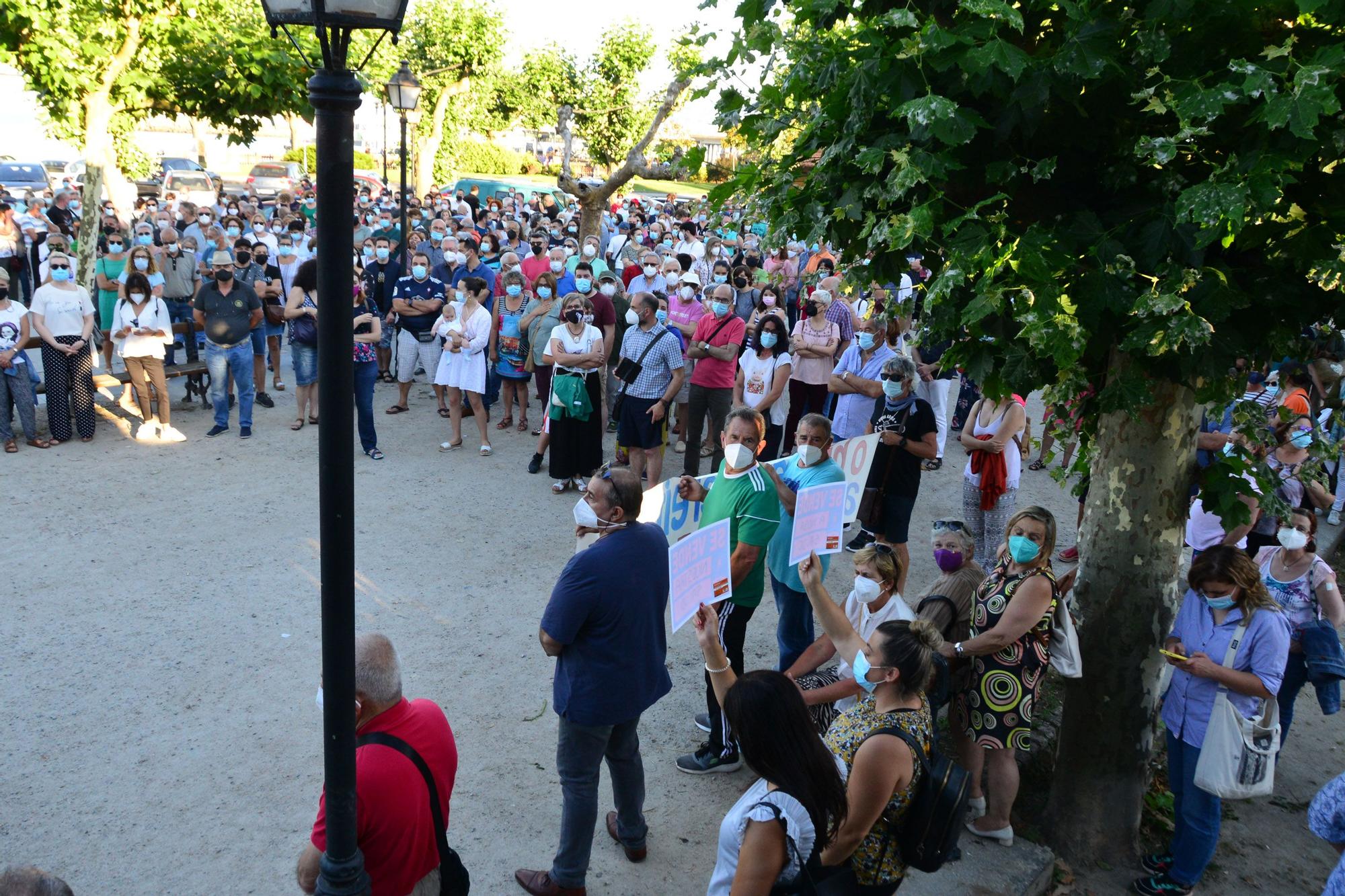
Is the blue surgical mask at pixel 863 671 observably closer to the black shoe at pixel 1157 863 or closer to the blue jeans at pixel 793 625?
the blue jeans at pixel 793 625

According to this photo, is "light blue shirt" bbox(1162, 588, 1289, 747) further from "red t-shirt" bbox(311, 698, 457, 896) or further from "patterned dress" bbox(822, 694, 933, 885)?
"red t-shirt" bbox(311, 698, 457, 896)

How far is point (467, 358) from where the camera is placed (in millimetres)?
10836

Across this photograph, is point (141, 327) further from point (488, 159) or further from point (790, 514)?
point (488, 159)

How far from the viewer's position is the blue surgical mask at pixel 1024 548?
4754mm

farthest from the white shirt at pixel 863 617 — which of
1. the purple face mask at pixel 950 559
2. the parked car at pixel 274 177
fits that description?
the parked car at pixel 274 177

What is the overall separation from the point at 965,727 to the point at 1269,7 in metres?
3.24

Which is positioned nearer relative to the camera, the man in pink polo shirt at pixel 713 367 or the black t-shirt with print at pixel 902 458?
the black t-shirt with print at pixel 902 458

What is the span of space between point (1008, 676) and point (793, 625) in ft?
4.33

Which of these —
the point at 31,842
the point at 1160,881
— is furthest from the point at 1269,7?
the point at 31,842

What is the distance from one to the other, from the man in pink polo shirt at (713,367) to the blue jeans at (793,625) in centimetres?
392

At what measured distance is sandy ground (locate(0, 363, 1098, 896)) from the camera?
4797 mm

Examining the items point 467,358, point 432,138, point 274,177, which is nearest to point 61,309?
point 467,358

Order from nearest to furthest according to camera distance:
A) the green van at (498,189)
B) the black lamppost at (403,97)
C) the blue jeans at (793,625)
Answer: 1. the blue jeans at (793,625)
2. the black lamppost at (403,97)
3. the green van at (498,189)

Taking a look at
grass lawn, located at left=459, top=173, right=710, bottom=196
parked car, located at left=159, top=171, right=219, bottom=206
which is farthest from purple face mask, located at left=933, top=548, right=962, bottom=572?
grass lawn, located at left=459, top=173, right=710, bottom=196
